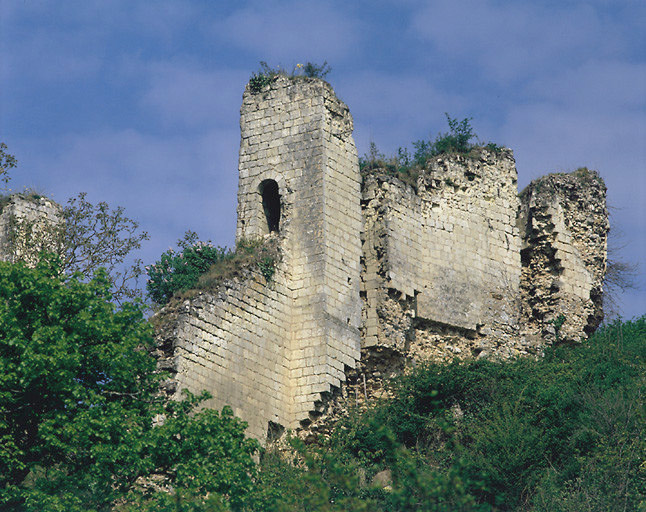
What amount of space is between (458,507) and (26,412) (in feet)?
18.8

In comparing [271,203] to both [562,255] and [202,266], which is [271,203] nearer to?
[202,266]

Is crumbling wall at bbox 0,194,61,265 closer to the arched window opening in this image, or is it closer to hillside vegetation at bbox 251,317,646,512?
the arched window opening

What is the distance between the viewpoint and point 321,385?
2180 cm

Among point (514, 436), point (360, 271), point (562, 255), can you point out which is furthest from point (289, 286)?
point (562, 255)

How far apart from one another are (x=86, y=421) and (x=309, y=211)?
714 centimetres

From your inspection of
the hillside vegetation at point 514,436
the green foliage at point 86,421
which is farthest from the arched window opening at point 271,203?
the green foliage at point 86,421

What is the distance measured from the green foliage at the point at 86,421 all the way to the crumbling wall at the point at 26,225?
6599mm

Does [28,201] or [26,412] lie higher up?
[28,201]

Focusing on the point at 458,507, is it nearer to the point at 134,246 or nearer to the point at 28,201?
the point at 134,246

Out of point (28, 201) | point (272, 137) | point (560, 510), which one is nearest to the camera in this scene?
point (560, 510)

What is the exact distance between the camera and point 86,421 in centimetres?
1680

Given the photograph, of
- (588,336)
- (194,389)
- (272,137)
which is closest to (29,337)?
(194,389)

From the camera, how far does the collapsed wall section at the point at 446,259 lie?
23.4 m

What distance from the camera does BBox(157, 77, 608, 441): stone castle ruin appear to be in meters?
21.1
